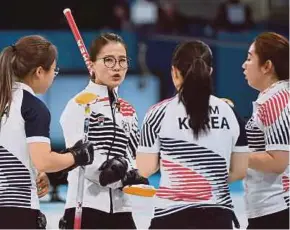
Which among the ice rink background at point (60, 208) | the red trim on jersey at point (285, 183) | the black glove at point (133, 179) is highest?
the black glove at point (133, 179)

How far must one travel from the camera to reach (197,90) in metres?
3.41

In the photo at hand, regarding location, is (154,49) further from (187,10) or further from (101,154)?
(101,154)

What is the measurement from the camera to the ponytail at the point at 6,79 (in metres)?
3.48

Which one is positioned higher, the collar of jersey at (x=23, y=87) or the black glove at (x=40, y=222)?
the collar of jersey at (x=23, y=87)

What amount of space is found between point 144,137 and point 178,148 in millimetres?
164

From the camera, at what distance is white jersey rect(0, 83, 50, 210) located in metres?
3.44

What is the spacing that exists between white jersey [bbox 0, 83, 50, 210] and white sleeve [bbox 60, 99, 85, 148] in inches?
14.7

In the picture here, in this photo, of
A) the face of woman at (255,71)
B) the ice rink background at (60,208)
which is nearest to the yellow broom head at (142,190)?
the face of woman at (255,71)

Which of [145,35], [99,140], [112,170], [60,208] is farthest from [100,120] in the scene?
[145,35]

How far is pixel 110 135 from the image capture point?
3.88 meters

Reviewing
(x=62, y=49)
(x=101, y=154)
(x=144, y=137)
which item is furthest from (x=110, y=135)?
(x=62, y=49)

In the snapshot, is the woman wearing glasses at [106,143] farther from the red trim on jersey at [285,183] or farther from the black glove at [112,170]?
the red trim on jersey at [285,183]

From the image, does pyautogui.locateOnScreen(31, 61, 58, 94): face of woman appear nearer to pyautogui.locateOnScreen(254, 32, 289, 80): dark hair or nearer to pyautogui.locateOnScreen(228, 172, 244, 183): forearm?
pyautogui.locateOnScreen(228, 172, 244, 183): forearm

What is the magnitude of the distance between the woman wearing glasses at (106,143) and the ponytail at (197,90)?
0.50 meters
